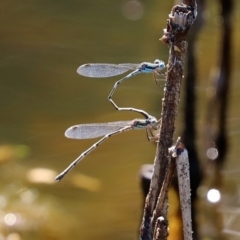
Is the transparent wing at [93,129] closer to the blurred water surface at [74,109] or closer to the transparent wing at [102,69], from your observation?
the transparent wing at [102,69]

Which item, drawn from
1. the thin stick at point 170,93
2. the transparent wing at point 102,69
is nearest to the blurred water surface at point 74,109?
the transparent wing at point 102,69

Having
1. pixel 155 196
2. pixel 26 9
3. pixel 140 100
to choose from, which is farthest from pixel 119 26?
pixel 155 196

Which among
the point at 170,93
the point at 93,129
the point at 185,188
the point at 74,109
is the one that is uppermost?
the point at 74,109

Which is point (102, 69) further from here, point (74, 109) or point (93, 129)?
point (74, 109)

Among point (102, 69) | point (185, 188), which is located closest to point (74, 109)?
point (102, 69)

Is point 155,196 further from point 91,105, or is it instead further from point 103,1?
Result: point 103,1

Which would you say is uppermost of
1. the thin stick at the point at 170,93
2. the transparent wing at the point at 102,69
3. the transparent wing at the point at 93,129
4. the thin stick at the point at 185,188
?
the transparent wing at the point at 102,69

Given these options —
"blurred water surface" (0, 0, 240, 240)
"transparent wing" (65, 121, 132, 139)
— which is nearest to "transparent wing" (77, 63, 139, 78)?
"transparent wing" (65, 121, 132, 139)
